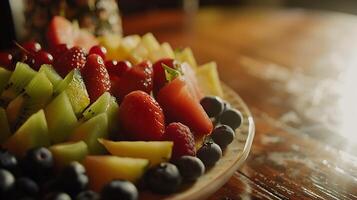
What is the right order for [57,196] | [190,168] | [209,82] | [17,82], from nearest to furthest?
[57,196] < [190,168] < [17,82] < [209,82]

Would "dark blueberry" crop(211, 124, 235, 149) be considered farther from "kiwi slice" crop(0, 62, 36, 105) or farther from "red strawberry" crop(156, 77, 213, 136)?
"kiwi slice" crop(0, 62, 36, 105)

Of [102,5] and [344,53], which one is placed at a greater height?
[102,5]

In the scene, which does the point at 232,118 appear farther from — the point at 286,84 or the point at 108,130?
the point at 286,84

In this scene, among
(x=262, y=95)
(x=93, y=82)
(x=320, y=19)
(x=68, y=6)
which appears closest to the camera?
(x=93, y=82)

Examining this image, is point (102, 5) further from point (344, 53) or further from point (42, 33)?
point (344, 53)

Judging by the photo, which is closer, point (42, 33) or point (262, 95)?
point (262, 95)

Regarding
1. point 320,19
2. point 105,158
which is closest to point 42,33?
point 105,158

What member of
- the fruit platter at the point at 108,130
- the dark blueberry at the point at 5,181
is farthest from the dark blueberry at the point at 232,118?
the dark blueberry at the point at 5,181

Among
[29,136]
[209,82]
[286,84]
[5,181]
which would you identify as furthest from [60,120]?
[286,84]
